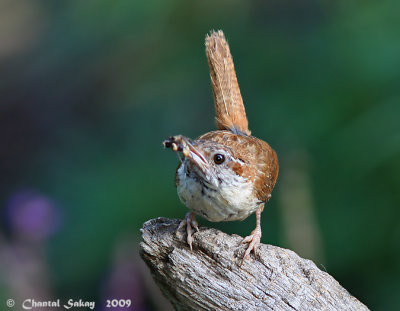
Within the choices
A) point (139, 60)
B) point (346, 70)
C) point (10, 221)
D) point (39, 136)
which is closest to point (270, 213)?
point (346, 70)

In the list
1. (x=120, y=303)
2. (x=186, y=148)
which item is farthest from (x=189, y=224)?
(x=120, y=303)

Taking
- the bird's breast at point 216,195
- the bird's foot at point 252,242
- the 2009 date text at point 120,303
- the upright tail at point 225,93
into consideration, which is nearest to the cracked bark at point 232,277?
the bird's foot at point 252,242

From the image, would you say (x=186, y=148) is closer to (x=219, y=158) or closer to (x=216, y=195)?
(x=219, y=158)

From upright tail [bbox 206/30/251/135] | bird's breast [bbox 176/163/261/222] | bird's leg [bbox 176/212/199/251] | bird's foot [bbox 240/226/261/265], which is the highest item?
upright tail [bbox 206/30/251/135]

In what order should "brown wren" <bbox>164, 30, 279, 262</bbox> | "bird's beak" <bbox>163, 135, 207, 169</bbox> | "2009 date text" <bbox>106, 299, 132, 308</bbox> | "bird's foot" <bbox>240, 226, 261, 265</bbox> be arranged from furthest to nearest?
1. "2009 date text" <bbox>106, 299, 132, 308</bbox>
2. "bird's foot" <bbox>240, 226, 261, 265</bbox>
3. "brown wren" <bbox>164, 30, 279, 262</bbox>
4. "bird's beak" <bbox>163, 135, 207, 169</bbox>

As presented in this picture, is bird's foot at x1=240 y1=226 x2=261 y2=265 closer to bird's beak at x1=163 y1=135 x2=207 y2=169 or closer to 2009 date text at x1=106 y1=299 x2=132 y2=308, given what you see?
bird's beak at x1=163 y1=135 x2=207 y2=169

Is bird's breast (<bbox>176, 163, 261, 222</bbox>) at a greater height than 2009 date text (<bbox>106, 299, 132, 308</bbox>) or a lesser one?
greater

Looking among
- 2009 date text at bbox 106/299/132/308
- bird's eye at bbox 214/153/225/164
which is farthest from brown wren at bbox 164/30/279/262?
2009 date text at bbox 106/299/132/308
